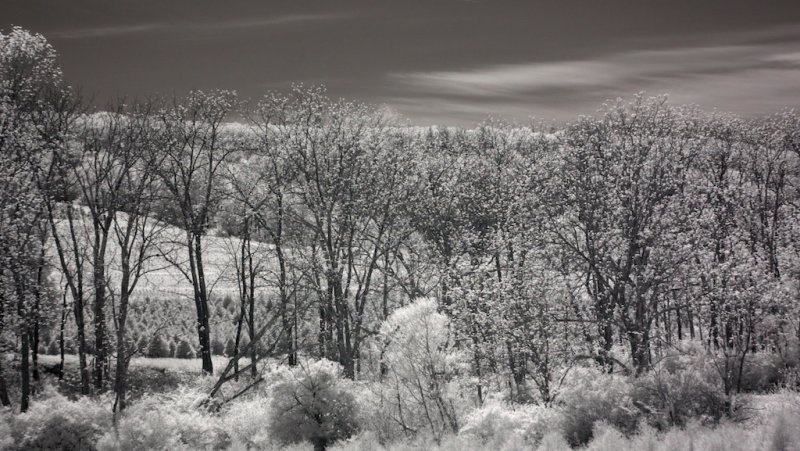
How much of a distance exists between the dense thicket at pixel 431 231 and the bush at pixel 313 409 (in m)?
1.43

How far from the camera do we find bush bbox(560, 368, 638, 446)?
587 inches

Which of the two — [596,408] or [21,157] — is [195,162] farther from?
[596,408]

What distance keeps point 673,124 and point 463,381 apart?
14.6 m

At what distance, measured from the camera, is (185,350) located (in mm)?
30812

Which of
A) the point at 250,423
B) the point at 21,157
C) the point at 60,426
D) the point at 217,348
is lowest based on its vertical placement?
the point at 250,423

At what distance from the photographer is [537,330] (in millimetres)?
18812

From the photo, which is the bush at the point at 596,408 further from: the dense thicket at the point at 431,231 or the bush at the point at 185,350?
the bush at the point at 185,350

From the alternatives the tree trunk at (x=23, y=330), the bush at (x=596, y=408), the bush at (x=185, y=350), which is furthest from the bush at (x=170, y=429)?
the bush at (x=185, y=350)

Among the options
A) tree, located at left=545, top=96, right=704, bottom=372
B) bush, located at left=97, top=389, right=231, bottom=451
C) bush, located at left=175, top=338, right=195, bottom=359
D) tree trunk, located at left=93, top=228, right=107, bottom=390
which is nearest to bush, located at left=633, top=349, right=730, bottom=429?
tree, located at left=545, top=96, right=704, bottom=372

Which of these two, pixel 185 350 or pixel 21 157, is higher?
pixel 21 157

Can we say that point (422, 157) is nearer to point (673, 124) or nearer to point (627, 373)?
point (673, 124)

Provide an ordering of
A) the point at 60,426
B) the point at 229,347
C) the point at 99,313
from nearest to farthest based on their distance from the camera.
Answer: the point at 60,426 → the point at 99,313 → the point at 229,347

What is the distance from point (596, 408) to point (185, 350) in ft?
73.9

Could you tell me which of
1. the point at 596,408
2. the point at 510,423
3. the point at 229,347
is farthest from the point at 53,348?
the point at 596,408
